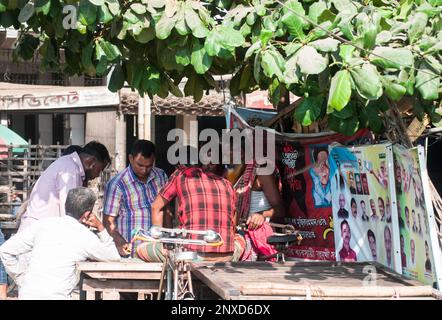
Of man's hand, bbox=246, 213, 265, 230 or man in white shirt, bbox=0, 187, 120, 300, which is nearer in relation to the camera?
man in white shirt, bbox=0, 187, 120, 300

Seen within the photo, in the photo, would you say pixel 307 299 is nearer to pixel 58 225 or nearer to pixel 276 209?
pixel 58 225

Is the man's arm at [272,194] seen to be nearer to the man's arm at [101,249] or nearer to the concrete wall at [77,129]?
the man's arm at [101,249]

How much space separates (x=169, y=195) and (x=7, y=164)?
8269mm

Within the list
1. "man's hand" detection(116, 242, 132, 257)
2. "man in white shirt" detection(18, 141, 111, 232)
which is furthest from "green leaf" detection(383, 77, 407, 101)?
"man in white shirt" detection(18, 141, 111, 232)

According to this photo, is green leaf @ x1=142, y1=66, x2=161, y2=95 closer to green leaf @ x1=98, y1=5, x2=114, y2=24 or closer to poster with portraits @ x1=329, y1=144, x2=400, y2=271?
green leaf @ x1=98, y1=5, x2=114, y2=24

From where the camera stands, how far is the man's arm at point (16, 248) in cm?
495

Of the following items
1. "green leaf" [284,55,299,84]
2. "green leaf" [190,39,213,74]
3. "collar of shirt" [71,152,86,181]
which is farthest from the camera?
"collar of shirt" [71,152,86,181]

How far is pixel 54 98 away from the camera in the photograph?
13680 millimetres

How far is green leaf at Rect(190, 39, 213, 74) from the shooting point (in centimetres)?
Result: 518

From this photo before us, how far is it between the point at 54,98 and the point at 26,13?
847 centimetres

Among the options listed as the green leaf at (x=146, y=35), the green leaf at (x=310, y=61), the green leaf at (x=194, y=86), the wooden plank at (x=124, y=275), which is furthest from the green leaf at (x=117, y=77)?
the green leaf at (x=310, y=61)

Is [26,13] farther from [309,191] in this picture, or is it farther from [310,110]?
[309,191]

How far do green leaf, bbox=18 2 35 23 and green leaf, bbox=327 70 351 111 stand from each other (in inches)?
83.2

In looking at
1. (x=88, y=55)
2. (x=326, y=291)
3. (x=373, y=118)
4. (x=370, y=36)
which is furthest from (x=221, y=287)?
(x=88, y=55)
